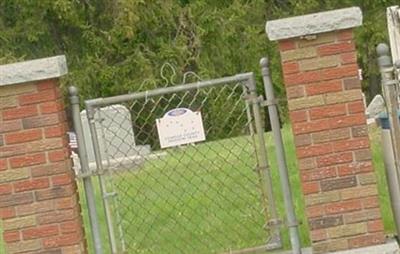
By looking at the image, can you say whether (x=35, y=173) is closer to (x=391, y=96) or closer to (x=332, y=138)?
(x=332, y=138)

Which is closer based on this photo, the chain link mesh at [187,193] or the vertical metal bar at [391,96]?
the vertical metal bar at [391,96]

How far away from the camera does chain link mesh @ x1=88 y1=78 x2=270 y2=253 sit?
7.84m

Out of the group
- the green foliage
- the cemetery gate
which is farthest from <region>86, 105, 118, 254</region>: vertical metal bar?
the green foliage

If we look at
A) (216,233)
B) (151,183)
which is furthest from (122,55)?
(216,233)

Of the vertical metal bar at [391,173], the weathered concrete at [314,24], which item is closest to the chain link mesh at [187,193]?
the weathered concrete at [314,24]

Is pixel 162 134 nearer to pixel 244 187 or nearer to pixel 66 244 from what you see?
pixel 66 244

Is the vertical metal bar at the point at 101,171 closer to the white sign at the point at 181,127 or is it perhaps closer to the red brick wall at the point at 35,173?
the red brick wall at the point at 35,173

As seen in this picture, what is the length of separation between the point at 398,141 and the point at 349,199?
0.60 meters

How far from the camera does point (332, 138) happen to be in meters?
6.36

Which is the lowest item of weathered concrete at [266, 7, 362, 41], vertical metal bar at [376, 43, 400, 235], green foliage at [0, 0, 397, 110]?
vertical metal bar at [376, 43, 400, 235]

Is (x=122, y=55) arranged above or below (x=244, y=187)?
above

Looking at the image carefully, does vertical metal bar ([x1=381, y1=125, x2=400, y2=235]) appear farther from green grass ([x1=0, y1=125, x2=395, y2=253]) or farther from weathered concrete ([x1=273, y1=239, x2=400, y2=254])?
green grass ([x1=0, y1=125, x2=395, y2=253])

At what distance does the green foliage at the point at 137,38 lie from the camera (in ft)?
92.7

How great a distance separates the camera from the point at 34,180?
6.34 meters
